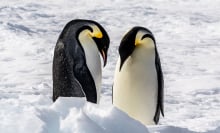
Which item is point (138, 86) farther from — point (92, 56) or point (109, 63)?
point (109, 63)

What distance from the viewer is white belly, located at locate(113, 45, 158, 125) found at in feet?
14.6

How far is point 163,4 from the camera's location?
1412 centimetres

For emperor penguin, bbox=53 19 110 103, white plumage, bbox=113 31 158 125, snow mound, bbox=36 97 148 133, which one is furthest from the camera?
white plumage, bbox=113 31 158 125

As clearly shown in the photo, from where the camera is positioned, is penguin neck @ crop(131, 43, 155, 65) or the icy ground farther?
penguin neck @ crop(131, 43, 155, 65)

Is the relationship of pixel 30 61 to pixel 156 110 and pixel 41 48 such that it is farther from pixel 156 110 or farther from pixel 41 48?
pixel 156 110

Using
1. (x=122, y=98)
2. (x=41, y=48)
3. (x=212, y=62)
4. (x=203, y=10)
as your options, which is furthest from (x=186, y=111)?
(x=203, y=10)

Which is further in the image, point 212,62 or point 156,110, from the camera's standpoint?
point 212,62

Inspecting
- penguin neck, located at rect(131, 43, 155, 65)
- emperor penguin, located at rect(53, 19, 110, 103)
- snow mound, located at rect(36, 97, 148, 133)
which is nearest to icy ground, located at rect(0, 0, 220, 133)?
snow mound, located at rect(36, 97, 148, 133)

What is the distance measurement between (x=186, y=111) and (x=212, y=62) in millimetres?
2998

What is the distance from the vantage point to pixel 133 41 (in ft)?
14.4

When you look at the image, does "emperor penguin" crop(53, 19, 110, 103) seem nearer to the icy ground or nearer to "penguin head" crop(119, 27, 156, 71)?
"penguin head" crop(119, 27, 156, 71)

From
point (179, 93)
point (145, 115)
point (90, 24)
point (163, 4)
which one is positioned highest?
point (90, 24)

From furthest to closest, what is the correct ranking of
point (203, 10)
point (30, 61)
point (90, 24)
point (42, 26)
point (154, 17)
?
point (203, 10) < point (154, 17) < point (42, 26) < point (30, 61) < point (90, 24)

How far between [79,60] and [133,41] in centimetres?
40
